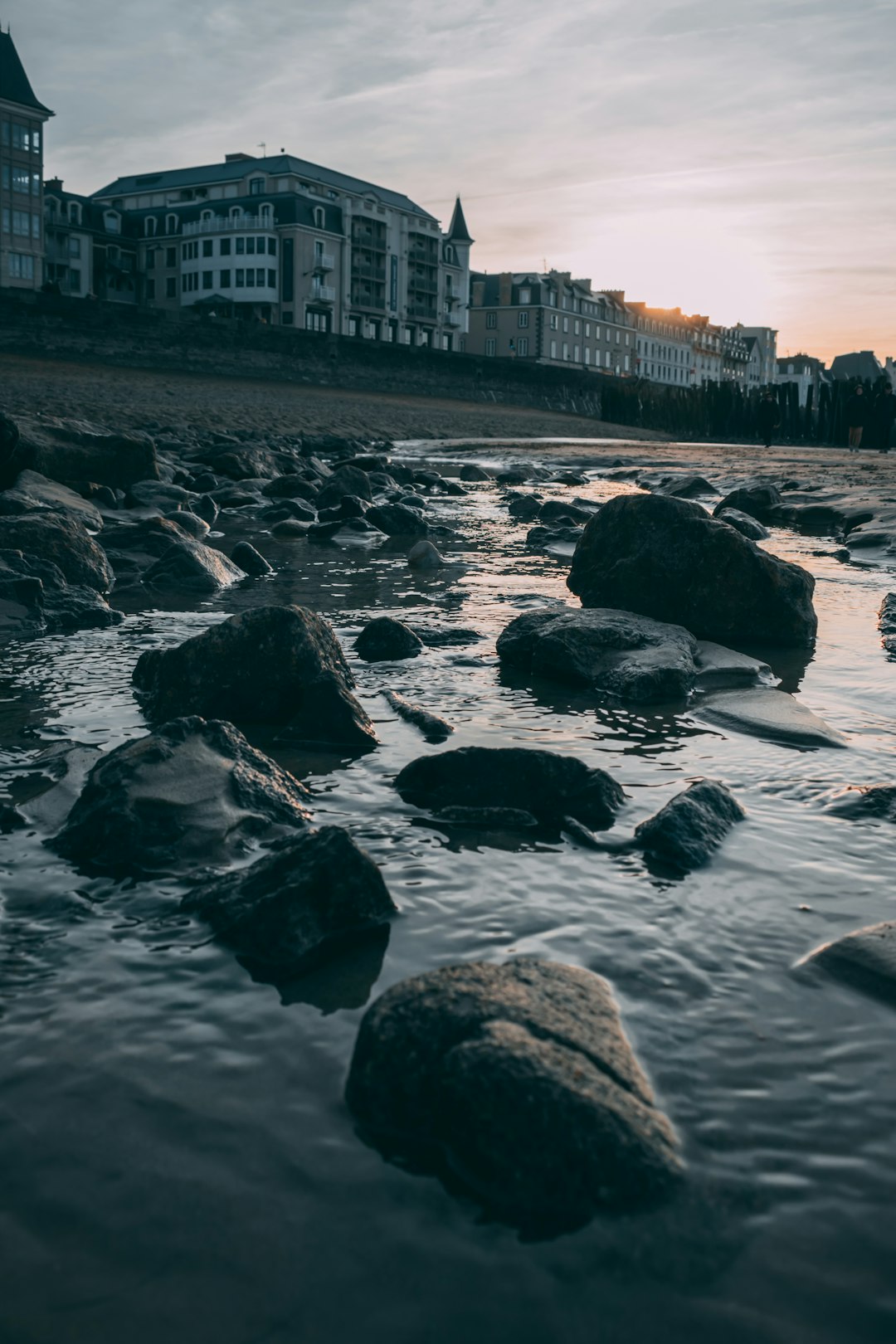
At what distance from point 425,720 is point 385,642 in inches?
45.2

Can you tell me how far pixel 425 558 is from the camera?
829 cm

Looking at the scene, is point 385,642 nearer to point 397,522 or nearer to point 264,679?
point 264,679

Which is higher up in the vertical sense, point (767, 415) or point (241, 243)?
point (241, 243)

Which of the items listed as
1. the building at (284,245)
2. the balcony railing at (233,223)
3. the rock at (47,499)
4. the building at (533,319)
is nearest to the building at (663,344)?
the building at (533,319)

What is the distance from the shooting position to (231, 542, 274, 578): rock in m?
7.68

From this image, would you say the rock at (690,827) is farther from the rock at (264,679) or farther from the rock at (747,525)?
the rock at (747,525)

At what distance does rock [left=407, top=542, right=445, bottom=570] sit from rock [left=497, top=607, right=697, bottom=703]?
3089mm

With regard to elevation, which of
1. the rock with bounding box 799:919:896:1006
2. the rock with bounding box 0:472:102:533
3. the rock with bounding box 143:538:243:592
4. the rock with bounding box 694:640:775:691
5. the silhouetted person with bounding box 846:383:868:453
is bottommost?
the rock with bounding box 799:919:896:1006

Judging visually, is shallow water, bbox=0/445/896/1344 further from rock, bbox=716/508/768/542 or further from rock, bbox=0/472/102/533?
rock, bbox=716/508/768/542

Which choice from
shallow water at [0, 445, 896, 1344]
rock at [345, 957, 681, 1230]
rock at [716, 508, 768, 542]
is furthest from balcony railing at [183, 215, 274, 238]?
rock at [345, 957, 681, 1230]

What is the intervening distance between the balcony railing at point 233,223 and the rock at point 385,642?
73.3 metres

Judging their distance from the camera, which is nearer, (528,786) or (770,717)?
(528,786)

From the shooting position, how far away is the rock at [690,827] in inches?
113

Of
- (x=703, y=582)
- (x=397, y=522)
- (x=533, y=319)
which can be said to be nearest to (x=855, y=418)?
(x=397, y=522)
